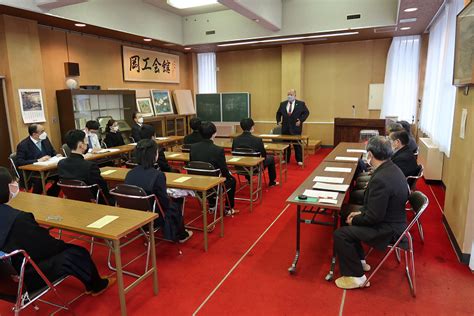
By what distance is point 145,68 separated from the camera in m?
8.72

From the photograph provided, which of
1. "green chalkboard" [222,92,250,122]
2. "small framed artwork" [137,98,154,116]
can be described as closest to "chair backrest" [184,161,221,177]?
"small framed artwork" [137,98,154,116]

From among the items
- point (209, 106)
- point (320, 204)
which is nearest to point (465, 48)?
point (320, 204)

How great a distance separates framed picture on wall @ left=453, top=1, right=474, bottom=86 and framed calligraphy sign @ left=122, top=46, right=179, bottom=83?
7020 mm

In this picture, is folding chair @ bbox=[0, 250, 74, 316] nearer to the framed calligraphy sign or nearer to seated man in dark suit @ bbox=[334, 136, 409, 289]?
seated man in dark suit @ bbox=[334, 136, 409, 289]

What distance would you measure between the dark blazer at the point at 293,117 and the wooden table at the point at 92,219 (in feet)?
17.8

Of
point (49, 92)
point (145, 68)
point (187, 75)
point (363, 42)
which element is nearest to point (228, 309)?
point (49, 92)

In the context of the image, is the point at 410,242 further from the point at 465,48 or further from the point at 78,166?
the point at 78,166

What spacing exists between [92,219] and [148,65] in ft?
23.8

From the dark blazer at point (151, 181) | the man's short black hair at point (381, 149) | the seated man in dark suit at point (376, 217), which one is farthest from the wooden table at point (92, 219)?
the man's short black hair at point (381, 149)

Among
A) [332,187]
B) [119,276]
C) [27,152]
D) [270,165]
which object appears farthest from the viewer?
[270,165]

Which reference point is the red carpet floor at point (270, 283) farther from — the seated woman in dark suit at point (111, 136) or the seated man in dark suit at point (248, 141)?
the seated woman in dark suit at point (111, 136)

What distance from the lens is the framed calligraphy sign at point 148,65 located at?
8.19m

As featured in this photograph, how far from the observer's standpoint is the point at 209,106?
33.8ft

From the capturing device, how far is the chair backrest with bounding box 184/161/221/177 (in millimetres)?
3842
